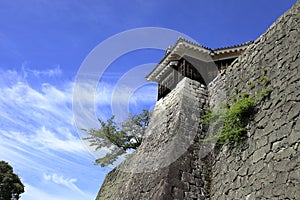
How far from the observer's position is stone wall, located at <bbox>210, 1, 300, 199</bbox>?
13.0 ft

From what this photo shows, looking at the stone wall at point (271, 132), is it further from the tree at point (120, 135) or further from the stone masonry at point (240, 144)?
the tree at point (120, 135)

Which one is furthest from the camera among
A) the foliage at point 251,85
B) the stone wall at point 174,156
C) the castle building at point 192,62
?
the castle building at point 192,62

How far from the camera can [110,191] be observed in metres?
9.38

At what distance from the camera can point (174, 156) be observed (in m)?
6.05

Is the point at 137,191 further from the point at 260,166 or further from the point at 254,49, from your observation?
the point at 254,49

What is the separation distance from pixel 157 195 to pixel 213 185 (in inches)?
47.3

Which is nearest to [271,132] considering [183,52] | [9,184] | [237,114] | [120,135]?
[237,114]

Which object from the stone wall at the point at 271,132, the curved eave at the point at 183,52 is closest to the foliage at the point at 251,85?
the stone wall at the point at 271,132

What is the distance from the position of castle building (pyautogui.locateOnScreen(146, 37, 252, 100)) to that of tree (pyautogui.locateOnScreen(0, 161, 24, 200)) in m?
15.0

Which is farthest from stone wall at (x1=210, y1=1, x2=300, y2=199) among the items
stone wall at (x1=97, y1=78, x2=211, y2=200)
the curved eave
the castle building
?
the curved eave

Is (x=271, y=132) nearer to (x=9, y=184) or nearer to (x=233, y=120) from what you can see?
(x=233, y=120)

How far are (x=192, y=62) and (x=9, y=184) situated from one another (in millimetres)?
16629

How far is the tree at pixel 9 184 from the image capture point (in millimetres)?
18641

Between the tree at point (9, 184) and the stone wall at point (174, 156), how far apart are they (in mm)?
13208
